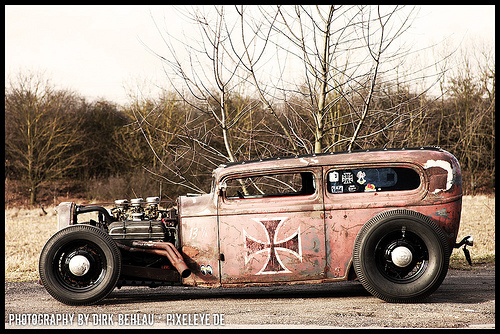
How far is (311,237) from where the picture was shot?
5844mm

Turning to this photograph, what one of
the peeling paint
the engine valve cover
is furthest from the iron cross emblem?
the peeling paint

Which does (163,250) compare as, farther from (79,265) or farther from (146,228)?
(79,265)

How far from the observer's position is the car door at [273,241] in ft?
19.2

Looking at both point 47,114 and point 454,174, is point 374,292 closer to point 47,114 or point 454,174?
point 454,174

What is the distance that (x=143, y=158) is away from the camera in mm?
31891

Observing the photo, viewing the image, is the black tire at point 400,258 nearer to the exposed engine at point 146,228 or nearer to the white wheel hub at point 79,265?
the exposed engine at point 146,228

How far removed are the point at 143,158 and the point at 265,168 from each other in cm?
2679

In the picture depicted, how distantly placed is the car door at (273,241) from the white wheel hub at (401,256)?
830 mm

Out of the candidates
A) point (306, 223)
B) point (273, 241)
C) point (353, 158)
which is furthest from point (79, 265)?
point (353, 158)

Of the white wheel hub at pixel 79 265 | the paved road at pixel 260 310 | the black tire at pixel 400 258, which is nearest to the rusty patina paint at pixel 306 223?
the black tire at pixel 400 258

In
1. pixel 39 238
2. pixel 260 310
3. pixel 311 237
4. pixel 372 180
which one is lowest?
pixel 260 310

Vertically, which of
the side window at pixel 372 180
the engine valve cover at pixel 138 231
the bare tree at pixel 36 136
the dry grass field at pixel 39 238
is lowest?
the dry grass field at pixel 39 238

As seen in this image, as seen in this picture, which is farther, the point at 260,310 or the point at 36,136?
the point at 36,136

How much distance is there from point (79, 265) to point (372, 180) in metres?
3.73
